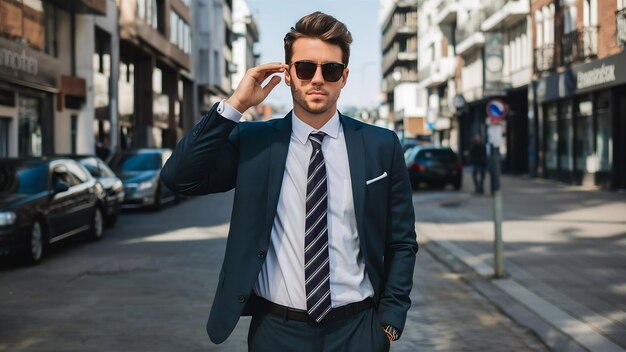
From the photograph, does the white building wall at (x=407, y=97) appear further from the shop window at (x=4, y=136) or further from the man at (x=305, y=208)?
the man at (x=305, y=208)

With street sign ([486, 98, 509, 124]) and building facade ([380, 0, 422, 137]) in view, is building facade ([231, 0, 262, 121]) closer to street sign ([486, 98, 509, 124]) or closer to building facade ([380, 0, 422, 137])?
building facade ([380, 0, 422, 137])

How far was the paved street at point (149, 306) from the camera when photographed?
6812mm

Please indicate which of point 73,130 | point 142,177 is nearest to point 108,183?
point 142,177

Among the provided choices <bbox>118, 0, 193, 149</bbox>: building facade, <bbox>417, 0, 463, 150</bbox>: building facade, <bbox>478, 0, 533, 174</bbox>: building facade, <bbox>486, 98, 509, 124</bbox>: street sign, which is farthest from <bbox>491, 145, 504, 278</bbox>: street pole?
<bbox>417, 0, 463, 150</bbox>: building facade

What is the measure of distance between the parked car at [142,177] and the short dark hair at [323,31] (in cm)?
1683

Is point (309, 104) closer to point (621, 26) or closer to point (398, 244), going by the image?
point (398, 244)

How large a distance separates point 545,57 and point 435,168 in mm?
6818

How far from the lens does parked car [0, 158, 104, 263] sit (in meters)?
11.4

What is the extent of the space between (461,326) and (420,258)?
16.3ft

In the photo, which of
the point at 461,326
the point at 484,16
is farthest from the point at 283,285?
the point at 484,16

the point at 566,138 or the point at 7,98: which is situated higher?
the point at 7,98

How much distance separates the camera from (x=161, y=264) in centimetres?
1165

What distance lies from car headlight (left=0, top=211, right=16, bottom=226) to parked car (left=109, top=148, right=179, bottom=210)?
27.8 feet

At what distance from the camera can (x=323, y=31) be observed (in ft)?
10.2
